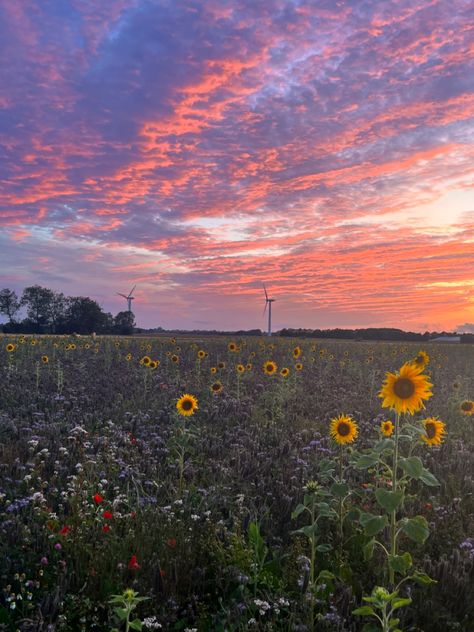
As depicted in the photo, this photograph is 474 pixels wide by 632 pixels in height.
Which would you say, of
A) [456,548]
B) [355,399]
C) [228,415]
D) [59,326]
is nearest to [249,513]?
[456,548]

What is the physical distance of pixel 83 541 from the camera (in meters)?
4.71

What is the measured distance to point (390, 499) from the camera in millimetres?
3740

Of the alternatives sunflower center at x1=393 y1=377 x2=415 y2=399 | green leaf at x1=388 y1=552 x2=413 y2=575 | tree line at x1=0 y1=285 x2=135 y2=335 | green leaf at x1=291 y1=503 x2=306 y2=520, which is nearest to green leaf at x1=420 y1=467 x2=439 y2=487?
green leaf at x1=388 y1=552 x2=413 y2=575

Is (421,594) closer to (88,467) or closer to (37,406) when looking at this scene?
(88,467)

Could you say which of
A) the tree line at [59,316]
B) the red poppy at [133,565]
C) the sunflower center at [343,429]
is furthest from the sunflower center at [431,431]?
the tree line at [59,316]

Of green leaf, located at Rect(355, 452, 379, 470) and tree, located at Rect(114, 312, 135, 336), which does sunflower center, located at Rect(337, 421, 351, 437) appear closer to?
→ green leaf, located at Rect(355, 452, 379, 470)

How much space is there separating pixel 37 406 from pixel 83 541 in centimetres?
659

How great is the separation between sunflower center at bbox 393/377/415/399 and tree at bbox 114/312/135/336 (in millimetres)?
76152

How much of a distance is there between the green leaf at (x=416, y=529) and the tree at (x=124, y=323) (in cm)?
7677

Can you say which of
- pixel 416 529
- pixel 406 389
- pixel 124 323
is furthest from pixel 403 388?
pixel 124 323

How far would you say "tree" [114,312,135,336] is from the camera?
80294 mm

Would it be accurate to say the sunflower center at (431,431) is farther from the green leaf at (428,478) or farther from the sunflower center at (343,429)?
the green leaf at (428,478)

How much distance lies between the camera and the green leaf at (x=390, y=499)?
3.70 m

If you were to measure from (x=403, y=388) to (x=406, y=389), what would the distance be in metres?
0.03
